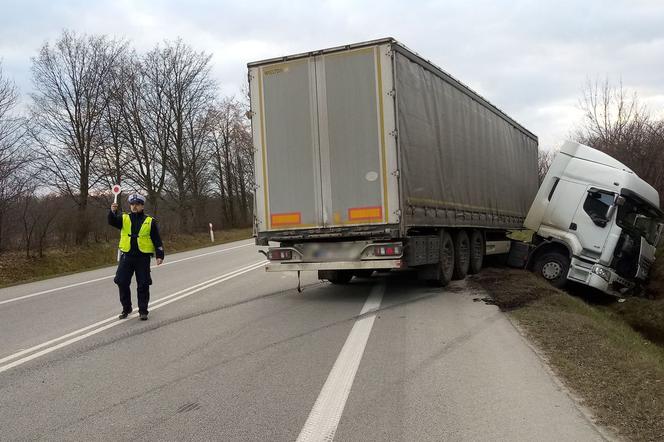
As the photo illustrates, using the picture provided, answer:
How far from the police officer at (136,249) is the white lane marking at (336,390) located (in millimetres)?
3086

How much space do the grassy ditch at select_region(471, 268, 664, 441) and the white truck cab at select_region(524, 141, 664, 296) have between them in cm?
170

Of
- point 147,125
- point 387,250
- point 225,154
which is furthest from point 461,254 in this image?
point 225,154

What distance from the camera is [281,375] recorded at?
4.93m

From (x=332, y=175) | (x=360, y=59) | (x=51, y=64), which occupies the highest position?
(x=51, y=64)

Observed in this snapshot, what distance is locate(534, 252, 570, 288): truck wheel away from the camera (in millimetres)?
11922

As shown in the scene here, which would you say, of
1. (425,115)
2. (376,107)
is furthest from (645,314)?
(376,107)

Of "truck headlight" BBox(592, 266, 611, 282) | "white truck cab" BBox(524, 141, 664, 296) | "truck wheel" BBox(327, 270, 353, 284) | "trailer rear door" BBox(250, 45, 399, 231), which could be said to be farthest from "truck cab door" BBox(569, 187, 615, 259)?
"trailer rear door" BBox(250, 45, 399, 231)

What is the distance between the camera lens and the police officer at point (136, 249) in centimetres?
772

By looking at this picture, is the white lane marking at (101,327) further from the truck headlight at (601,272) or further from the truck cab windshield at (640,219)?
the truck cab windshield at (640,219)

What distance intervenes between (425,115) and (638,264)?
21.2 feet

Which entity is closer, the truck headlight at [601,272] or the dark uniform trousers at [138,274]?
the dark uniform trousers at [138,274]

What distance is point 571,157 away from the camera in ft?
41.2


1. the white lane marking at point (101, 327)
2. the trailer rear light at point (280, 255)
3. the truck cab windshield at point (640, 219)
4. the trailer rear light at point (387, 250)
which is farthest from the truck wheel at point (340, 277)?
the truck cab windshield at point (640, 219)

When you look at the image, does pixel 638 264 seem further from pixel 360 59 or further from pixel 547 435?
pixel 547 435
